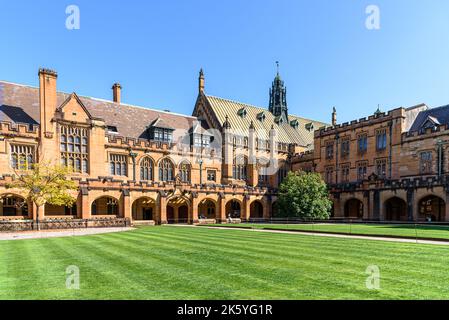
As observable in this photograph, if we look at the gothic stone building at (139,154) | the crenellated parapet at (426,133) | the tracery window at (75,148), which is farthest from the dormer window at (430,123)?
the tracery window at (75,148)

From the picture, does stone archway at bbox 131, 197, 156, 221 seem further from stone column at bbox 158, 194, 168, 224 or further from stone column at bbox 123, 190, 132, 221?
stone column at bbox 123, 190, 132, 221

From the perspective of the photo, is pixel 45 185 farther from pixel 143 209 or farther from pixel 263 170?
pixel 263 170

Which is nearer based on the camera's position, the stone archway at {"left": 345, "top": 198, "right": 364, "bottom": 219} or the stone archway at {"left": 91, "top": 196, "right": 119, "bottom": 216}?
the stone archway at {"left": 91, "top": 196, "right": 119, "bottom": 216}

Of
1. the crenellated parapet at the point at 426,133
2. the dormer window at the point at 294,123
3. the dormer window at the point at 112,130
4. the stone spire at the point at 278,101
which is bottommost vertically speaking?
the crenellated parapet at the point at 426,133

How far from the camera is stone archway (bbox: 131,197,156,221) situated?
3756 cm

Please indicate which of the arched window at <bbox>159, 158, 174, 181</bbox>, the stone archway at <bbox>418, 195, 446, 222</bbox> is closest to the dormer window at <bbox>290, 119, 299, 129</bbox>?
the arched window at <bbox>159, 158, 174, 181</bbox>

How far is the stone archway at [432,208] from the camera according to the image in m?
35.3

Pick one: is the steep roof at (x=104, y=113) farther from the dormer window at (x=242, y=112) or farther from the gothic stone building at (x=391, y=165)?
the gothic stone building at (x=391, y=165)

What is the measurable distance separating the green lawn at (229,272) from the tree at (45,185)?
1525 centimetres

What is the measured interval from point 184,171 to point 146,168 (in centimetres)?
511

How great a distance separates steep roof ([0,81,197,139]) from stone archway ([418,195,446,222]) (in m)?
29.5

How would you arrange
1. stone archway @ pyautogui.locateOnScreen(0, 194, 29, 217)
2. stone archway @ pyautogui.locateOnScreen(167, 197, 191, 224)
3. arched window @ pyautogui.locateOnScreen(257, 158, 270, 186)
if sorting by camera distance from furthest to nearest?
arched window @ pyautogui.locateOnScreen(257, 158, 270, 186) → stone archway @ pyautogui.locateOnScreen(167, 197, 191, 224) → stone archway @ pyautogui.locateOnScreen(0, 194, 29, 217)

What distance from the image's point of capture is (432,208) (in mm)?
35969

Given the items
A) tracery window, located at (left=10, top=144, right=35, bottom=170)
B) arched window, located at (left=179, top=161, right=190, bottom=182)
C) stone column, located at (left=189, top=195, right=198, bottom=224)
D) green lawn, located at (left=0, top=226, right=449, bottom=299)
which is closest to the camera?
green lawn, located at (left=0, top=226, right=449, bottom=299)
